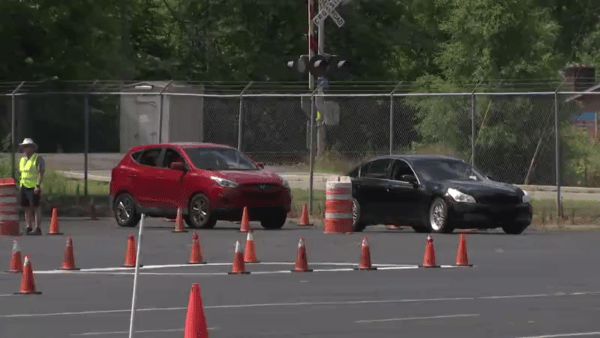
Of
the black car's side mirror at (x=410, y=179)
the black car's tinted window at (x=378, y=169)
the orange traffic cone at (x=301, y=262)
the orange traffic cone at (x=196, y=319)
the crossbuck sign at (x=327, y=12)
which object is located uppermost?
the crossbuck sign at (x=327, y=12)

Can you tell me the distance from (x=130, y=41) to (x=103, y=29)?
21.8 meters

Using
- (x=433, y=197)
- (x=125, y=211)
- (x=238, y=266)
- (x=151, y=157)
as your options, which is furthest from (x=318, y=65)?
(x=238, y=266)

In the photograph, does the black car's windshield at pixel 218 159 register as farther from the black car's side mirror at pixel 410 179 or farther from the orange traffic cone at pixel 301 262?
the orange traffic cone at pixel 301 262

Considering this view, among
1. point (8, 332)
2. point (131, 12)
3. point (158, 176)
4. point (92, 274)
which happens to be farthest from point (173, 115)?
point (8, 332)

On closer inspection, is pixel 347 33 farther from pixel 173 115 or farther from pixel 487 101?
pixel 487 101

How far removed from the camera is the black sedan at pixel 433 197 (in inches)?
1161

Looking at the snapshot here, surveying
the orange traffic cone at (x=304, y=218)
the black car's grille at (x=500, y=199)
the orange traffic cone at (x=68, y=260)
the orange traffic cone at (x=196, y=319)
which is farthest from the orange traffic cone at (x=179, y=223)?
the orange traffic cone at (x=196, y=319)

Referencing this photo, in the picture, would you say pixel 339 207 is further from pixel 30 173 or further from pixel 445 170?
pixel 30 173

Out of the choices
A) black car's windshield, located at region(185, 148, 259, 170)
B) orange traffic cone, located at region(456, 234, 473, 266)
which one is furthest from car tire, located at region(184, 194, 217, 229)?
orange traffic cone, located at region(456, 234, 473, 266)

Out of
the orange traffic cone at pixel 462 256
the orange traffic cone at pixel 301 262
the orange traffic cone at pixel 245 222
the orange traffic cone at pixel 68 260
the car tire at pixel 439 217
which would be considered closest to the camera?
the orange traffic cone at pixel 301 262

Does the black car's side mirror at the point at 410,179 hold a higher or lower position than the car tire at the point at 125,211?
higher

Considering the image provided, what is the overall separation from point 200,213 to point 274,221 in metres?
1.45

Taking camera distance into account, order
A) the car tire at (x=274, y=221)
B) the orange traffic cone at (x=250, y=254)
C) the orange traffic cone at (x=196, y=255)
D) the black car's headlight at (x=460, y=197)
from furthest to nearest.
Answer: the car tire at (x=274, y=221) < the black car's headlight at (x=460, y=197) < the orange traffic cone at (x=250, y=254) < the orange traffic cone at (x=196, y=255)

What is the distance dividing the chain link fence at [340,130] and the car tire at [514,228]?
776 centimetres
